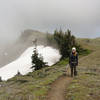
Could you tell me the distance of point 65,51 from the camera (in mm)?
85375

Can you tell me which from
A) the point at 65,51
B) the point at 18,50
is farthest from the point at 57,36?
the point at 18,50

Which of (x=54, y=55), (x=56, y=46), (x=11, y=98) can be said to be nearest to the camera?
(x=11, y=98)

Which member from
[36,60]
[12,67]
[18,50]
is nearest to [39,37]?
[18,50]

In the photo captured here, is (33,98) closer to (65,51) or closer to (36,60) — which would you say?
(36,60)

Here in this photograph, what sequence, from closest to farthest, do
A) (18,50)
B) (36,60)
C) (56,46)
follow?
(36,60) < (56,46) < (18,50)

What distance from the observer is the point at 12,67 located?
104 m

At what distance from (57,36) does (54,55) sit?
1246cm

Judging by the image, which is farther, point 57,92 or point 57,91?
point 57,91

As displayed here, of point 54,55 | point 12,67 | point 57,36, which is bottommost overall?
point 12,67

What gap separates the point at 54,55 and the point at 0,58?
248 ft

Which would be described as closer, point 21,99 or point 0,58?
point 21,99

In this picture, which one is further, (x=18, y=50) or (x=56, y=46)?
(x=18, y=50)

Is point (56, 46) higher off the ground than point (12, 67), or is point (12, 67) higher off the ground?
point (56, 46)

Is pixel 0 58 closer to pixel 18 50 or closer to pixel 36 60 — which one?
pixel 18 50
